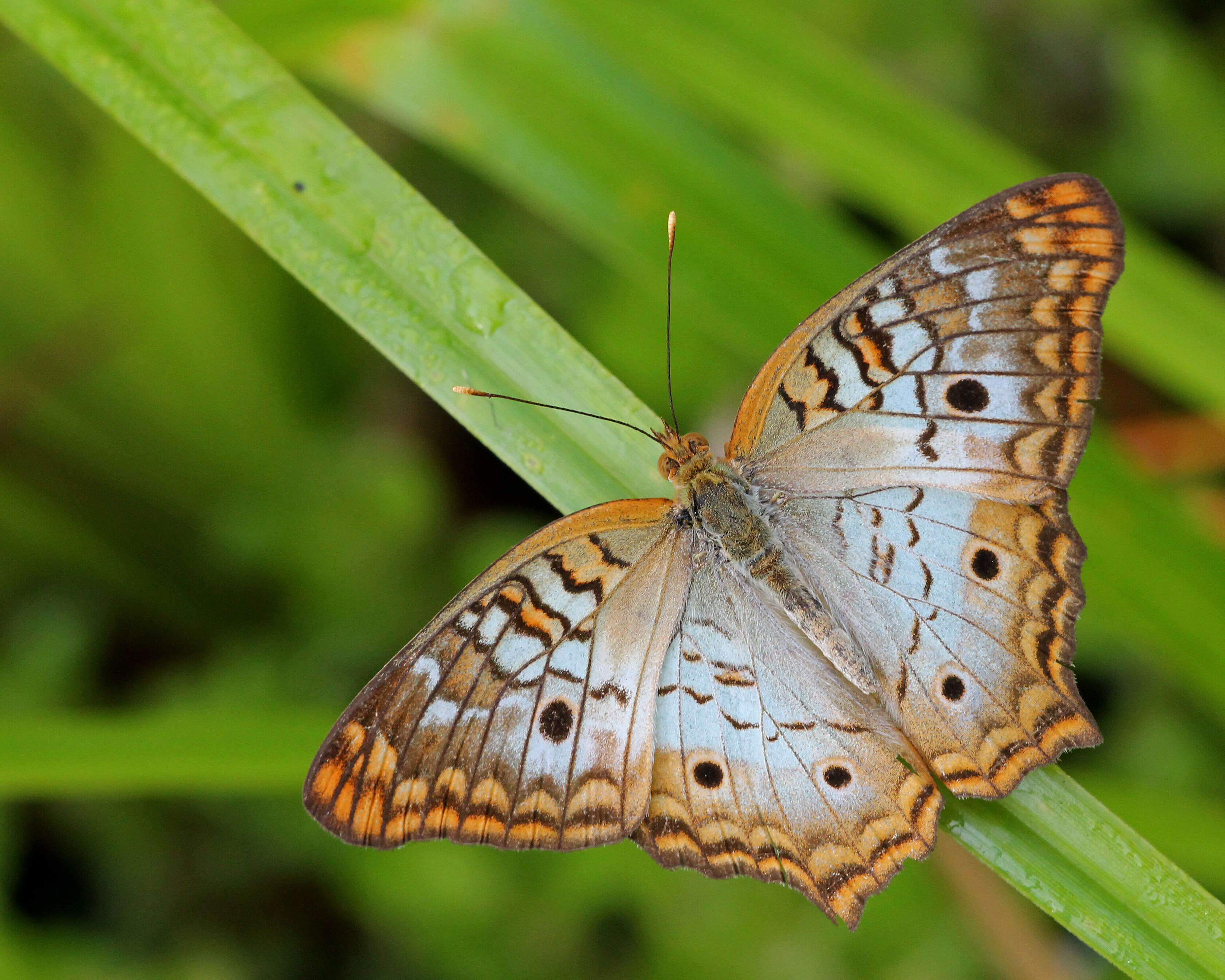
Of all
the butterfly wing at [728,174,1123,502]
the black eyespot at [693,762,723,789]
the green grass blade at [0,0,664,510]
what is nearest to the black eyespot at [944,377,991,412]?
the butterfly wing at [728,174,1123,502]

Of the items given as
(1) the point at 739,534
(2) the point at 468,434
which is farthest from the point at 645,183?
(2) the point at 468,434

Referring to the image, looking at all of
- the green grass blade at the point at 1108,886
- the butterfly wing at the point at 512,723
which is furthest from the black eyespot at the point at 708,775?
the green grass blade at the point at 1108,886

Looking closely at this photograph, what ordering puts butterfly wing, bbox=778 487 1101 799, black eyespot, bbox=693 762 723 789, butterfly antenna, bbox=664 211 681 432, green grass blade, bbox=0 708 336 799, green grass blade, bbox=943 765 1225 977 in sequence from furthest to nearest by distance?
1. green grass blade, bbox=0 708 336 799
2. butterfly antenna, bbox=664 211 681 432
3. black eyespot, bbox=693 762 723 789
4. butterfly wing, bbox=778 487 1101 799
5. green grass blade, bbox=943 765 1225 977

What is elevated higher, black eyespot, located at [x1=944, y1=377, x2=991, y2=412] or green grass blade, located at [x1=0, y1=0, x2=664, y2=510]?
black eyespot, located at [x1=944, y1=377, x2=991, y2=412]

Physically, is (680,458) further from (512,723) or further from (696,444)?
(512,723)

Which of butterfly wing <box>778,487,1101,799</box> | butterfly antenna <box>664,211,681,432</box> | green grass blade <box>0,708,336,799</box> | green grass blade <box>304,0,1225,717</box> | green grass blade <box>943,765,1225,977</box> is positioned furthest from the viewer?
green grass blade <box>304,0,1225,717</box>

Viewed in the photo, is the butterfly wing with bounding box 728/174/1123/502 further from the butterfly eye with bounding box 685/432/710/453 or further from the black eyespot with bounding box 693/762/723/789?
the black eyespot with bounding box 693/762/723/789

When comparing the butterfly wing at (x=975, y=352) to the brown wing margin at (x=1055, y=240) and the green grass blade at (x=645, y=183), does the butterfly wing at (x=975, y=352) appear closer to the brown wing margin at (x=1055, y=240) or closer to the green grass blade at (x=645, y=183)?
the brown wing margin at (x=1055, y=240)
